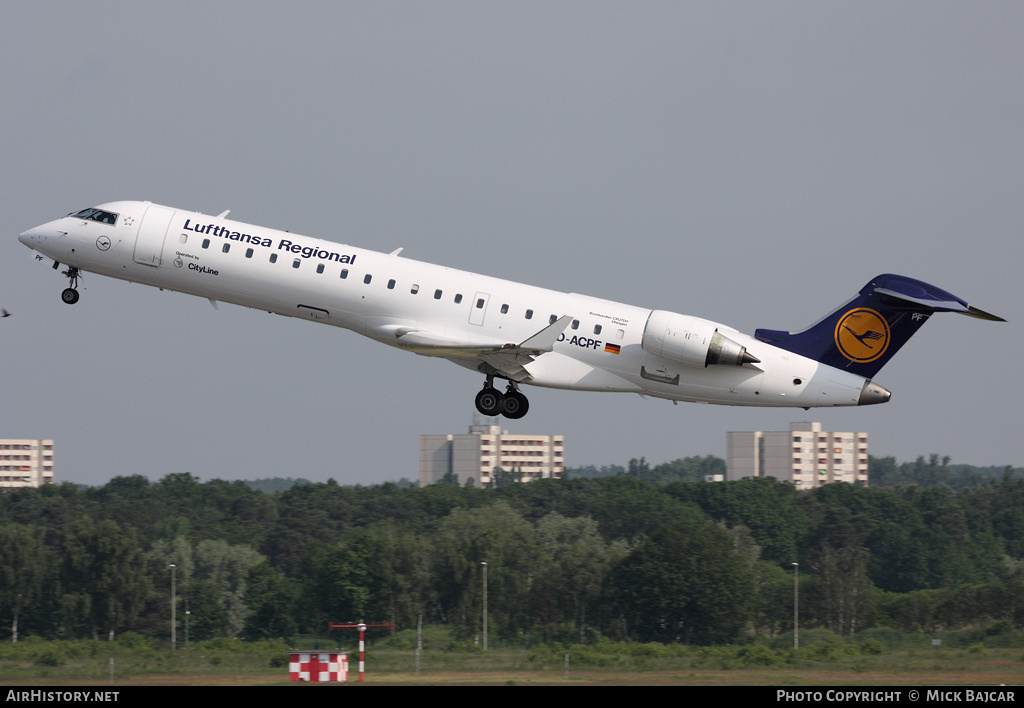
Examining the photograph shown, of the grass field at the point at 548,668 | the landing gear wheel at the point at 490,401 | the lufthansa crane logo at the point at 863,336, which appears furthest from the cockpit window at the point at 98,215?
the lufthansa crane logo at the point at 863,336

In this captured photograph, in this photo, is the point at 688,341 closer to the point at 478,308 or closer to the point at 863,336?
the point at 863,336

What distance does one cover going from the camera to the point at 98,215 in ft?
105

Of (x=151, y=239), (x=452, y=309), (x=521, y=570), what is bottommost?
(x=521, y=570)

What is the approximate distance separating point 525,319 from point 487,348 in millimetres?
1365

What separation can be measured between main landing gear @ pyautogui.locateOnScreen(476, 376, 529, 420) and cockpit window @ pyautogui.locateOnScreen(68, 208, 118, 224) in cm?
1036

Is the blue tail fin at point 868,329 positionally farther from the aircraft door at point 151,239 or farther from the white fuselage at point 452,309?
the aircraft door at point 151,239

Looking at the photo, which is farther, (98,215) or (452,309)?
(98,215)

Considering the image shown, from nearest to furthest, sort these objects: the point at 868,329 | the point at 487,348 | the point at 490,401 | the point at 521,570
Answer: the point at 487,348 < the point at 868,329 < the point at 490,401 < the point at 521,570

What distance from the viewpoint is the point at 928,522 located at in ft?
338

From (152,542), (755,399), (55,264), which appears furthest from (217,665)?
(152,542)

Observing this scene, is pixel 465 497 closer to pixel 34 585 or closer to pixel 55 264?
pixel 34 585

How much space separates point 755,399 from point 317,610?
1557 inches

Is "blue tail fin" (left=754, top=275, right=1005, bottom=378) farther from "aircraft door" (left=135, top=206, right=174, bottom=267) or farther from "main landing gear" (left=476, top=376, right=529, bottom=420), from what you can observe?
"aircraft door" (left=135, top=206, right=174, bottom=267)

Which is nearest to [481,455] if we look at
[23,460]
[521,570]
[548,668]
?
[23,460]
